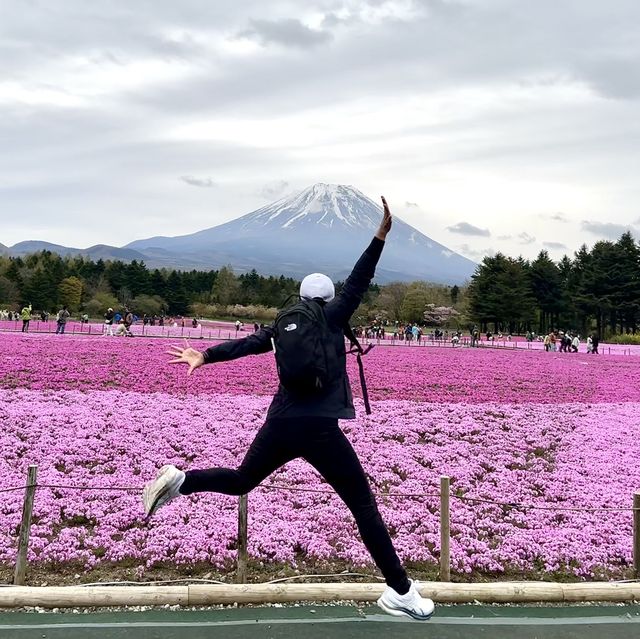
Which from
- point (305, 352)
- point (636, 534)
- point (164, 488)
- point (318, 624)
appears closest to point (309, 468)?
point (636, 534)

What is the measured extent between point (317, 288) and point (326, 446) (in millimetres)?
1128

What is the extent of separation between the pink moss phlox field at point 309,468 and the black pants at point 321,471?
2.54 metres

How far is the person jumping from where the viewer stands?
429cm

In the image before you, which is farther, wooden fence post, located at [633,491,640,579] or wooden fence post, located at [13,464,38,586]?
wooden fence post, located at [633,491,640,579]

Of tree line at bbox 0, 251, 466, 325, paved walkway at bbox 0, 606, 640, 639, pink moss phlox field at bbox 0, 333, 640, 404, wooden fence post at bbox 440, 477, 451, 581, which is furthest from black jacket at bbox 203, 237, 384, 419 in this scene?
tree line at bbox 0, 251, 466, 325

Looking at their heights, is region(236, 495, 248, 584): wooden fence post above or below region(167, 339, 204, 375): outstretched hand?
below

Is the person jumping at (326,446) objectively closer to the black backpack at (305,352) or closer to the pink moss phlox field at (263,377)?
the black backpack at (305,352)

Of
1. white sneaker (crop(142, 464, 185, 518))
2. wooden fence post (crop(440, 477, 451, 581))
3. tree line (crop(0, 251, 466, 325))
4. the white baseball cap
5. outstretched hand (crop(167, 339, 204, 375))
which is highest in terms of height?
tree line (crop(0, 251, 466, 325))

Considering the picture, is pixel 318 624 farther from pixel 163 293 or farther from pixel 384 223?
pixel 163 293

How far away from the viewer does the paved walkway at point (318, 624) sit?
15.5 ft

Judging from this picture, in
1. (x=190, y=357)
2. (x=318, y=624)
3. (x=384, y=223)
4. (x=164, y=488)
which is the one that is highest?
(x=384, y=223)

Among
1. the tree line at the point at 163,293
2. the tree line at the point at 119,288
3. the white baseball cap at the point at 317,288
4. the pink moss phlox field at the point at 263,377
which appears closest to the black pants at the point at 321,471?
the white baseball cap at the point at 317,288

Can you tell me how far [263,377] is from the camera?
19906 mm

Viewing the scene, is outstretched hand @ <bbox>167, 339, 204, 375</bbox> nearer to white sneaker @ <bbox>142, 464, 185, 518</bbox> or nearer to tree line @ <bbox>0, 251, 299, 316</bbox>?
white sneaker @ <bbox>142, 464, 185, 518</bbox>
